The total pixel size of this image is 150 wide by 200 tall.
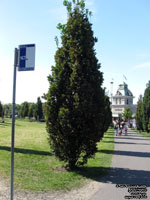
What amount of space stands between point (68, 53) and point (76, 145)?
355 cm

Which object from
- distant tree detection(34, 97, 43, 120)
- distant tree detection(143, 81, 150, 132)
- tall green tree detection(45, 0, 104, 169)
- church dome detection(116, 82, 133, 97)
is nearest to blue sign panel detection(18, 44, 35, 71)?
tall green tree detection(45, 0, 104, 169)

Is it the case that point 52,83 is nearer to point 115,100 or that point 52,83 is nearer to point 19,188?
point 19,188

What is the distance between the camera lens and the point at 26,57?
18.0 ft

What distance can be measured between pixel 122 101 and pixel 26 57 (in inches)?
4321

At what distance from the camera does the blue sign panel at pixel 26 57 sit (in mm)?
5430

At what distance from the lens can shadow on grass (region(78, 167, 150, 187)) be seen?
7924 millimetres

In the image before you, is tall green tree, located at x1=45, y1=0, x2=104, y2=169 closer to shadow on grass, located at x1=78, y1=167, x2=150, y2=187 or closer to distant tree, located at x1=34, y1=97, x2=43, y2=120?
shadow on grass, located at x1=78, y1=167, x2=150, y2=187

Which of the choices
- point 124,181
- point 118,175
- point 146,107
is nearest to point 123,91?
point 146,107


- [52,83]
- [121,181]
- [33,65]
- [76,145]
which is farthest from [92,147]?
[33,65]

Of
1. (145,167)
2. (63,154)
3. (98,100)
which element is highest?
(98,100)

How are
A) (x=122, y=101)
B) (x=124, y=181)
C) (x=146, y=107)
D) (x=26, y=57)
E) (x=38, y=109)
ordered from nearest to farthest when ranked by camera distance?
(x=26, y=57)
(x=124, y=181)
(x=146, y=107)
(x=38, y=109)
(x=122, y=101)

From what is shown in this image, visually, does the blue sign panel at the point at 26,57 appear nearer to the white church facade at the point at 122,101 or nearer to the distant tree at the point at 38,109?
the distant tree at the point at 38,109

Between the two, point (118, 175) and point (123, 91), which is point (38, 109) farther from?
point (118, 175)

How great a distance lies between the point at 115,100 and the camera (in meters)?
115
